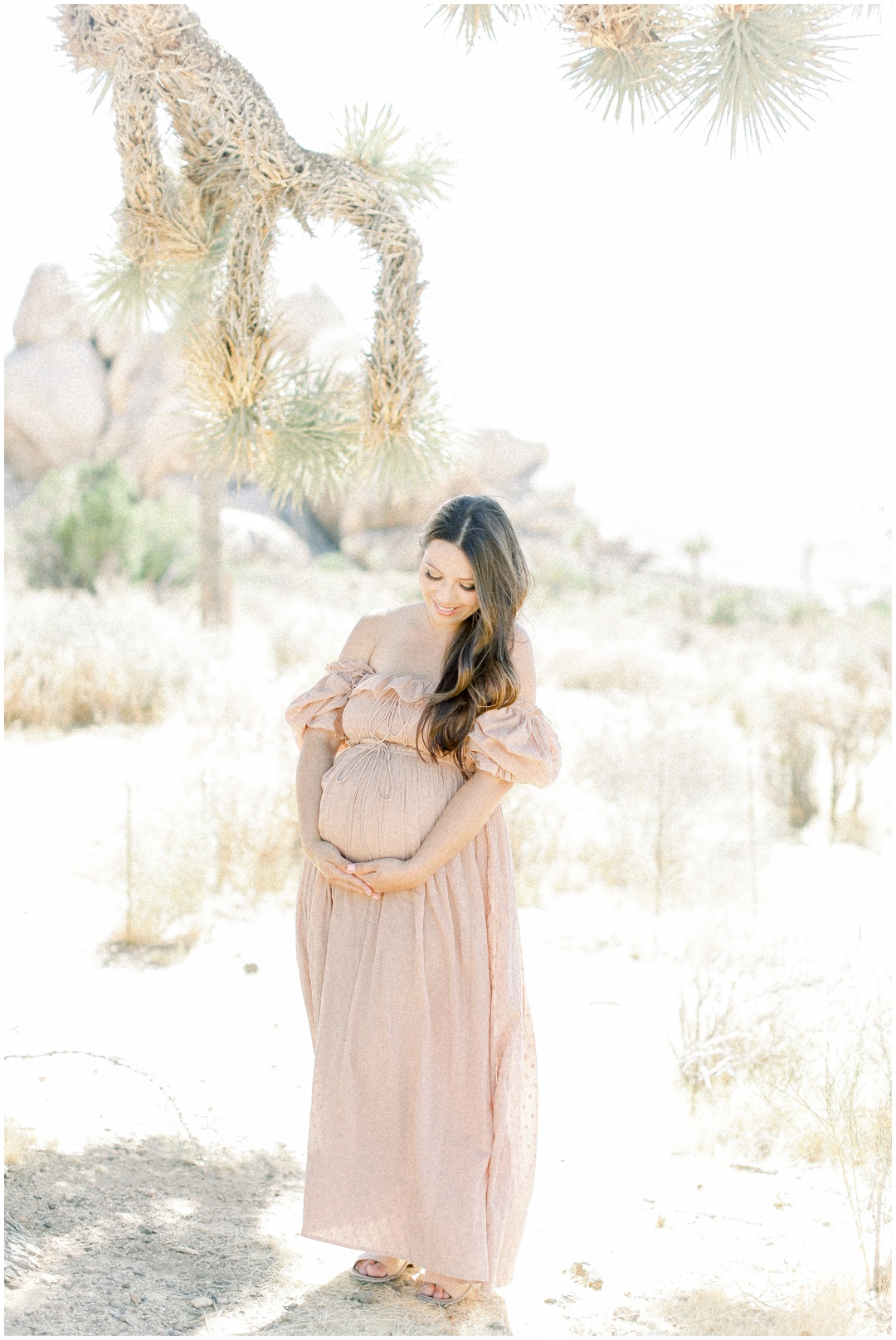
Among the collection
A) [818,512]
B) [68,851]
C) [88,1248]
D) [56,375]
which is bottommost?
[88,1248]

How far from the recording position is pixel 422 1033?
90.5 inches

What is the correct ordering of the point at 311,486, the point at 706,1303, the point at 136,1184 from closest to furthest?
the point at 706,1303 → the point at 136,1184 → the point at 311,486

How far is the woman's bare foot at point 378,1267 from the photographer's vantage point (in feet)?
7.90

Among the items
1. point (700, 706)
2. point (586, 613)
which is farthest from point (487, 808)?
point (586, 613)

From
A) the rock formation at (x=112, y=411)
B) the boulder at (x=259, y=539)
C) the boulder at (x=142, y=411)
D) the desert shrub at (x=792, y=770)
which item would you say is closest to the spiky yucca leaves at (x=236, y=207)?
the desert shrub at (x=792, y=770)

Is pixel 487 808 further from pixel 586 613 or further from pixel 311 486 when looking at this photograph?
pixel 586 613

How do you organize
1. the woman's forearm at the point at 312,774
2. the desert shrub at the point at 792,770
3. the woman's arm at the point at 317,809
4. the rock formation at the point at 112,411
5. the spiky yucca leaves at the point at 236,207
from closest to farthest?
1. the woman's arm at the point at 317,809
2. the woman's forearm at the point at 312,774
3. the spiky yucca leaves at the point at 236,207
4. the desert shrub at the point at 792,770
5. the rock formation at the point at 112,411

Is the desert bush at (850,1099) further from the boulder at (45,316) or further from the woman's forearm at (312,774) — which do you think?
the boulder at (45,316)

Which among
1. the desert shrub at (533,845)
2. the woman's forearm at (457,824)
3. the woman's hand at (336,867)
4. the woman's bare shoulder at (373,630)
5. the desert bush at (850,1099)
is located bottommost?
the desert bush at (850,1099)

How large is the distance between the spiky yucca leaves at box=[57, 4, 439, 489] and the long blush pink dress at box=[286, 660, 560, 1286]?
132cm

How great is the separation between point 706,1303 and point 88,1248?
1.41m

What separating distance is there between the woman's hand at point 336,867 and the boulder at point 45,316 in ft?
79.1

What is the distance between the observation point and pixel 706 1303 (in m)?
2.45

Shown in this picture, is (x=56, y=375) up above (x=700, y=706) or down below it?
above
